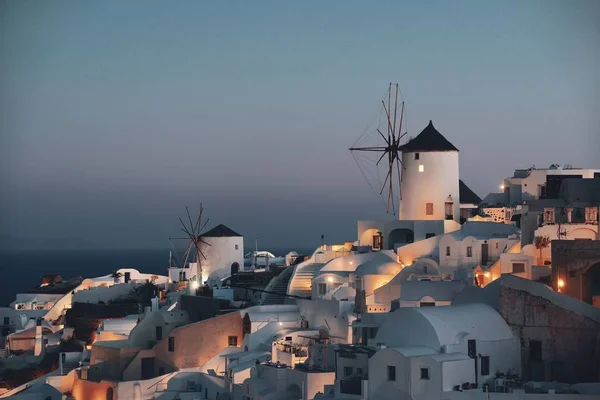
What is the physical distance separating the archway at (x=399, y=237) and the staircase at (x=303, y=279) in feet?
8.75

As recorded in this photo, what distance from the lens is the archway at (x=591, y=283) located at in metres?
36.3

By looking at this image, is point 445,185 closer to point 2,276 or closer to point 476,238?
point 476,238

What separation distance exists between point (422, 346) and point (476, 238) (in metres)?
10.9

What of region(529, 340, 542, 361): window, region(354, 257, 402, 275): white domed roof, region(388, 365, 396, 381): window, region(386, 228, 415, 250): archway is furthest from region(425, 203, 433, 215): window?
region(388, 365, 396, 381): window

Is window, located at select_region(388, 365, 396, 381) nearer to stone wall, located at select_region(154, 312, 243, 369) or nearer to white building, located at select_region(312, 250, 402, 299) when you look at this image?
white building, located at select_region(312, 250, 402, 299)

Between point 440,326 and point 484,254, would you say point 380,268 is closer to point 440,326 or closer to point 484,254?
point 484,254

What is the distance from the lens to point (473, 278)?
41.0 m

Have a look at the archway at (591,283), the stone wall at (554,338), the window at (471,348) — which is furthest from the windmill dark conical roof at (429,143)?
the window at (471,348)

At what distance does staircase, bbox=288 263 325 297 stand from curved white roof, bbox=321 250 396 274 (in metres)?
0.97

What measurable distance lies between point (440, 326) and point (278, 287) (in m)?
16.0

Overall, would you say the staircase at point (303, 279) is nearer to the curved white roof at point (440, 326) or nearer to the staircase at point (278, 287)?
the staircase at point (278, 287)

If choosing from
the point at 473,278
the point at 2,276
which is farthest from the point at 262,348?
the point at 2,276

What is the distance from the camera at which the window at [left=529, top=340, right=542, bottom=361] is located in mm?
34375

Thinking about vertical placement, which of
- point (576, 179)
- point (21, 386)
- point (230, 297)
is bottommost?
point (21, 386)
